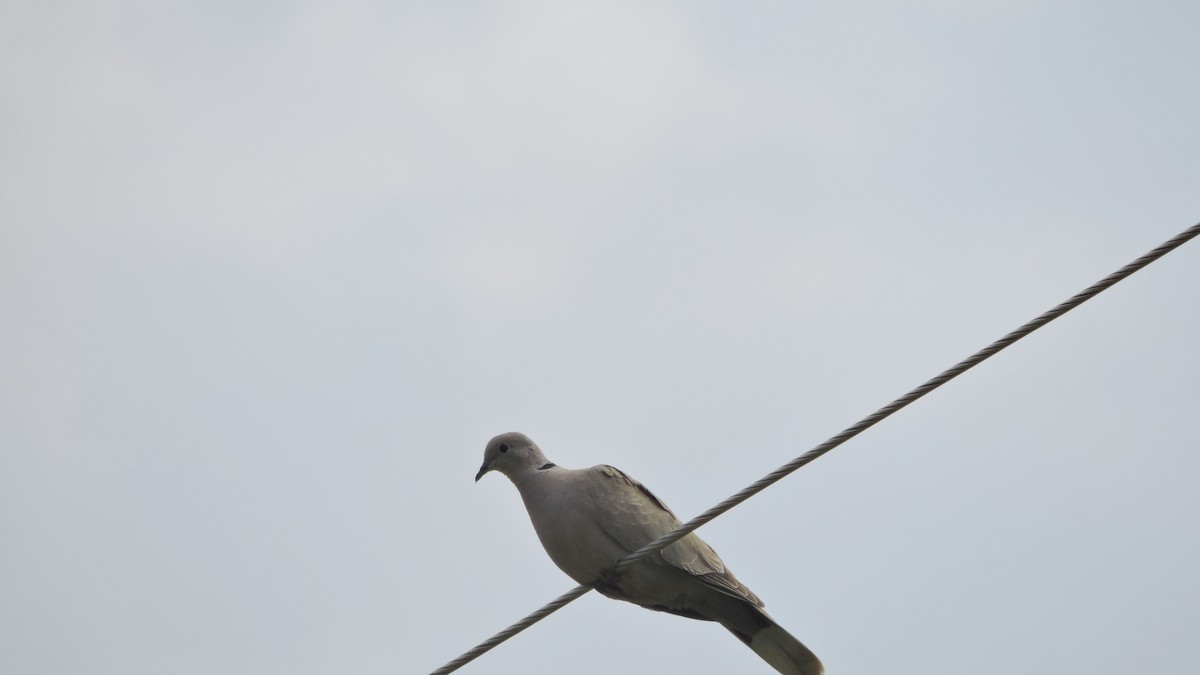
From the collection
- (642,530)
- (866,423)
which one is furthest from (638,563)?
(866,423)

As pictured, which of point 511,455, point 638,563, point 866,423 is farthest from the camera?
point 511,455

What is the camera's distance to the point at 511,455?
5520 millimetres

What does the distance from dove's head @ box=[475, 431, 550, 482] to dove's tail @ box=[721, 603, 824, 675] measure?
1.14 m

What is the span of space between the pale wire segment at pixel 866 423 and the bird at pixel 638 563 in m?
0.76

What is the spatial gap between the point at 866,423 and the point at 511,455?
7.54ft

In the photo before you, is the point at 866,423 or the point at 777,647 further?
the point at 777,647

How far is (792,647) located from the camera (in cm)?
507

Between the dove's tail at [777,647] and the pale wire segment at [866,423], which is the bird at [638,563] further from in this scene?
the pale wire segment at [866,423]

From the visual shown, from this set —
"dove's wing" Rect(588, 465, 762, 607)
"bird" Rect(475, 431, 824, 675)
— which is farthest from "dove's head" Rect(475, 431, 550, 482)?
"dove's wing" Rect(588, 465, 762, 607)

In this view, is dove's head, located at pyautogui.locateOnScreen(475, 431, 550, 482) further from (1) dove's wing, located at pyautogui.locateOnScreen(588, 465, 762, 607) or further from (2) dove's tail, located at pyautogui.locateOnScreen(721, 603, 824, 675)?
(2) dove's tail, located at pyautogui.locateOnScreen(721, 603, 824, 675)

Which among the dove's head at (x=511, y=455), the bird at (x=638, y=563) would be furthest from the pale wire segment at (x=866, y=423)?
the dove's head at (x=511, y=455)

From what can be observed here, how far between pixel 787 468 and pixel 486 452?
2189mm

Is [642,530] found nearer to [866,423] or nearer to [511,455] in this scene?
[511,455]

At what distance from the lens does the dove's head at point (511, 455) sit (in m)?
5.50
